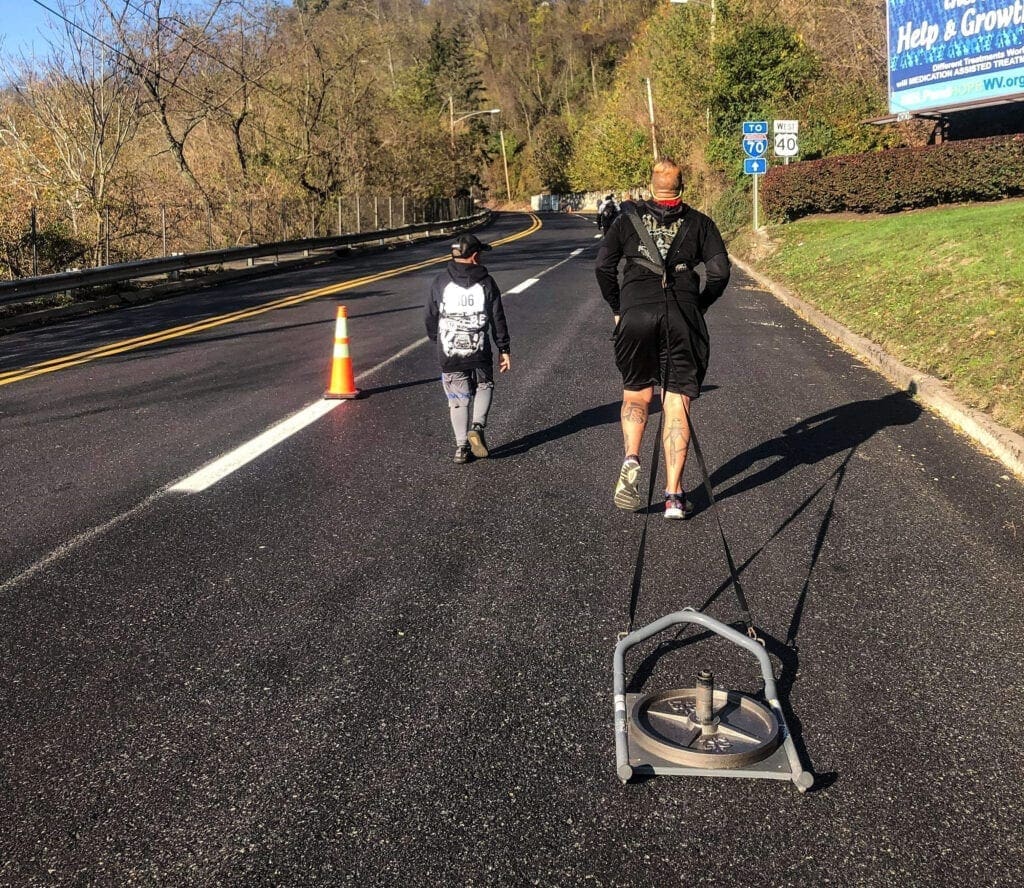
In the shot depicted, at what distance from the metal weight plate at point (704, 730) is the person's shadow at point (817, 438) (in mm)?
2758

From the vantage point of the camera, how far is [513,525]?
5.43 meters

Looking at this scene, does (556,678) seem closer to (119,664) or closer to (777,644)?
(777,644)

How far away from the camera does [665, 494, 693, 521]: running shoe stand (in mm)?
5504

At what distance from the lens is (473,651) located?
3.87 meters

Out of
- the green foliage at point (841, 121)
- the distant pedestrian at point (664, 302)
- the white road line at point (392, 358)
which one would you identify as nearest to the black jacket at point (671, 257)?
the distant pedestrian at point (664, 302)

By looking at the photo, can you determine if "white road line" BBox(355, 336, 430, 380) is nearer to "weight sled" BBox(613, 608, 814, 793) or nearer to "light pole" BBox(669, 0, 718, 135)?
"weight sled" BBox(613, 608, 814, 793)

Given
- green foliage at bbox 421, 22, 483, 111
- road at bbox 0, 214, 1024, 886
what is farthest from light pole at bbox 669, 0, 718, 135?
green foliage at bbox 421, 22, 483, 111

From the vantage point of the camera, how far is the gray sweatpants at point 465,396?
6871 mm

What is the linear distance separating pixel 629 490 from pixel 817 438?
8.45 ft

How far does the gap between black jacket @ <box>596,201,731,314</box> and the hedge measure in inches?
680

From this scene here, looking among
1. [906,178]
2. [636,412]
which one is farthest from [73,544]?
[906,178]

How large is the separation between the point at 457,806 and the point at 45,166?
22882 mm

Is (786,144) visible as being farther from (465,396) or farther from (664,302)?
(664,302)

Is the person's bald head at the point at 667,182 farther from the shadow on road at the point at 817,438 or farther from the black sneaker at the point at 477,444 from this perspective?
the black sneaker at the point at 477,444
